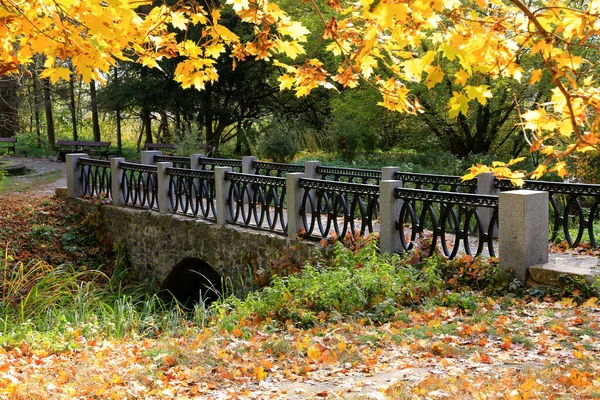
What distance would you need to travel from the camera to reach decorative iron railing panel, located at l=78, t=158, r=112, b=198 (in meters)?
16.2

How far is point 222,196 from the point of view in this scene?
12242 millimetres

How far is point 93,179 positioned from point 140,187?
2112mm

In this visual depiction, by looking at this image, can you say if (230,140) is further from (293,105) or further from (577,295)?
(577,295)

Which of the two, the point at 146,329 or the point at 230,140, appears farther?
the point at 230,140

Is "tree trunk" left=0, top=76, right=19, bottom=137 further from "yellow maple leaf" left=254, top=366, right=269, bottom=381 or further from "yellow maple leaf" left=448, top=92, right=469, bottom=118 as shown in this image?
"yellow maple leaf" left=448, top=92, right=469, bottom=118

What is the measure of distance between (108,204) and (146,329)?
738 cm

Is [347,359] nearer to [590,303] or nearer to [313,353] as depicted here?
[313,353]

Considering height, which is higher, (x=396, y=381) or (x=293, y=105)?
(x=293, y=105)

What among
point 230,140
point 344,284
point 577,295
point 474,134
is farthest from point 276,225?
point 230,140

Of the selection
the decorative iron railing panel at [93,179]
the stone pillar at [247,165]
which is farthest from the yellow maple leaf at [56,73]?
the decorative iron railing panel at [93,179]

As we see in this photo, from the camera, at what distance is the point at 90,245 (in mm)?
15234

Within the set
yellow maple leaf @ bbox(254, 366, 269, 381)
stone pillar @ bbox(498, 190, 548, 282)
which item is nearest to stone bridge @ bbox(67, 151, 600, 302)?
stone pillar @ bbox(498, 190, 548, 282)

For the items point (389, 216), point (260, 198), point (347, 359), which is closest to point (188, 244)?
point (260, 198)

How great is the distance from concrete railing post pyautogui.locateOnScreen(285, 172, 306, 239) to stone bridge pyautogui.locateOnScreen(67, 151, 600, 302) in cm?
2
